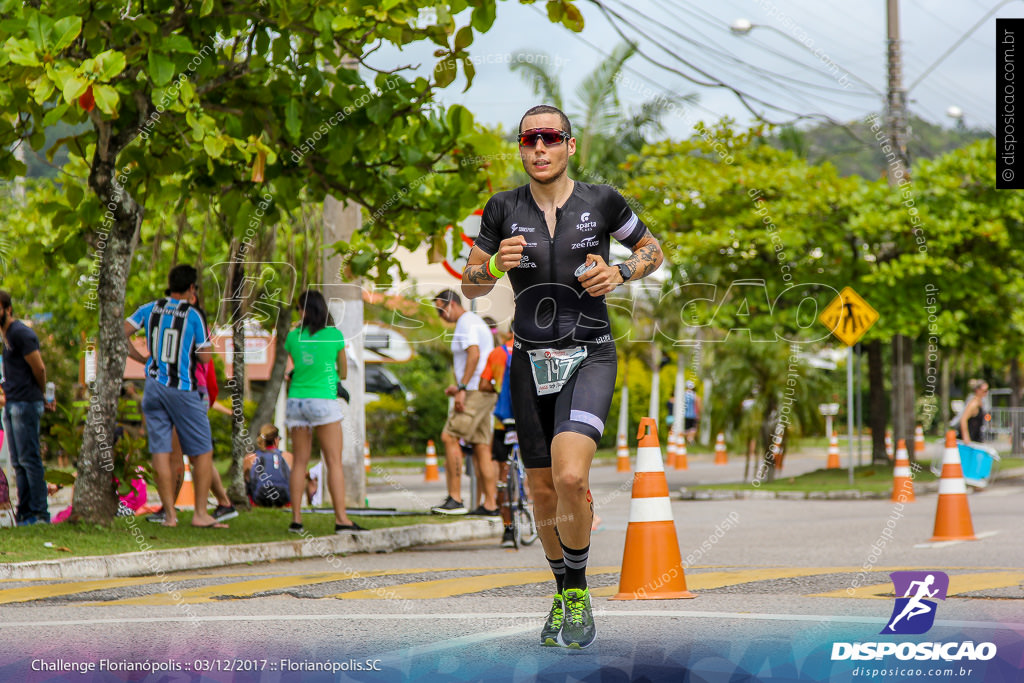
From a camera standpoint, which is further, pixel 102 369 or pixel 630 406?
pixel 630 406

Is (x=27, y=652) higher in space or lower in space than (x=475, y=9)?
lower

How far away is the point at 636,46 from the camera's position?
44.5 ft

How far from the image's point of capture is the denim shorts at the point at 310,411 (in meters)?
9.52

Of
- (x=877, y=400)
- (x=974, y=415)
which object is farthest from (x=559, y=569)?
(x=877, y=400)

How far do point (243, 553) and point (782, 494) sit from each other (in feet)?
37.5

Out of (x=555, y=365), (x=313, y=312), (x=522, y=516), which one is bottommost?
(x=522, y=516)

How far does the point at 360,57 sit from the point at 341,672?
5.40 meters

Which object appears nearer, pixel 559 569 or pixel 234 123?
pixel 559 569

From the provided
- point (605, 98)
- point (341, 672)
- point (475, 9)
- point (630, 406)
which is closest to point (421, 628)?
point (341, 672)

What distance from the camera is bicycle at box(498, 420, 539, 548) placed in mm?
10289

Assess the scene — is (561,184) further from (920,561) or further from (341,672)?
(920,561)

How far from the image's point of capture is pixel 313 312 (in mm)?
9562

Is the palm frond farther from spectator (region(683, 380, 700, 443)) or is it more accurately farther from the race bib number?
the race bib number

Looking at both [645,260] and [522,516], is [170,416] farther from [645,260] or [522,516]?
[645,260]
